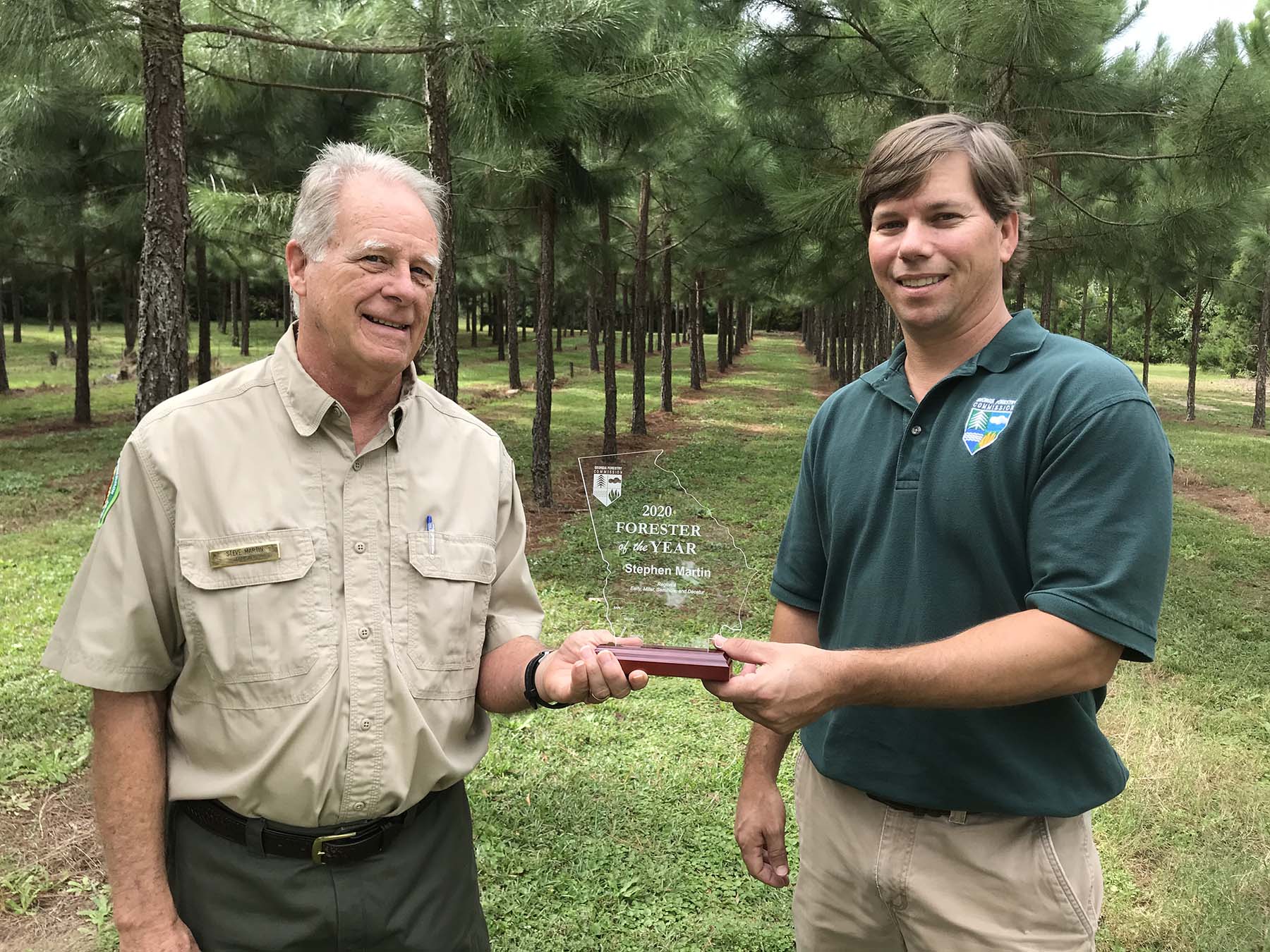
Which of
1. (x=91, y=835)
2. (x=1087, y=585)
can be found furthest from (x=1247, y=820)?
(x=91, y=835)

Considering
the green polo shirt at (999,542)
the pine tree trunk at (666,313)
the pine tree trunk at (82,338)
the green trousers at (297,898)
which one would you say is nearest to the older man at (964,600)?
the green polo shirt at (999,542)

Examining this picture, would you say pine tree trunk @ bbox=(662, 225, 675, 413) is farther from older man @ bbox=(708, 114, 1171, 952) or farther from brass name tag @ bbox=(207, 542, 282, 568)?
brass name tag @ bbox=(207, 542, 282, 568)

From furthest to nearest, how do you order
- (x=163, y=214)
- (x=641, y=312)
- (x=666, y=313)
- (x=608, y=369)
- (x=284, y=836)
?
(x=666, y=313) → (x=641, y=312) → (x=608, y=369) → (x=163, y=214) → (x=284, y=836)

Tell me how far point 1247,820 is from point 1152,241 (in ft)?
22.3

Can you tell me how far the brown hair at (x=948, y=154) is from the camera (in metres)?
1.81

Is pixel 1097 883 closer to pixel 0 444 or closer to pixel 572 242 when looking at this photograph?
pixel 572 242

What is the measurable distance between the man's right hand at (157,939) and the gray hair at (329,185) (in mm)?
1311

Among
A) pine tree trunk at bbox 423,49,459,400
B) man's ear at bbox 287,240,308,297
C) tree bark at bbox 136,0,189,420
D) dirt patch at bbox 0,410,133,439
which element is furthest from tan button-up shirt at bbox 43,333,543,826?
dirt patch at bbox 0,410,133,439

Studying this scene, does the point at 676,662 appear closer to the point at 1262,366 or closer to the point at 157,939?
the point at 157,939

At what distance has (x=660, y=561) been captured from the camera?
289cm

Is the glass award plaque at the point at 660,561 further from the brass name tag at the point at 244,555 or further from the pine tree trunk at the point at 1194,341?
the pine tree trunk at the point at 1194,341

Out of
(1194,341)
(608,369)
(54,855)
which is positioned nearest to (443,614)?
(54,855)

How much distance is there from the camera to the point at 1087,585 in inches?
59.5

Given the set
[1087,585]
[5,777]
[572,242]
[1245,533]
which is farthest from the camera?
[572,242]
